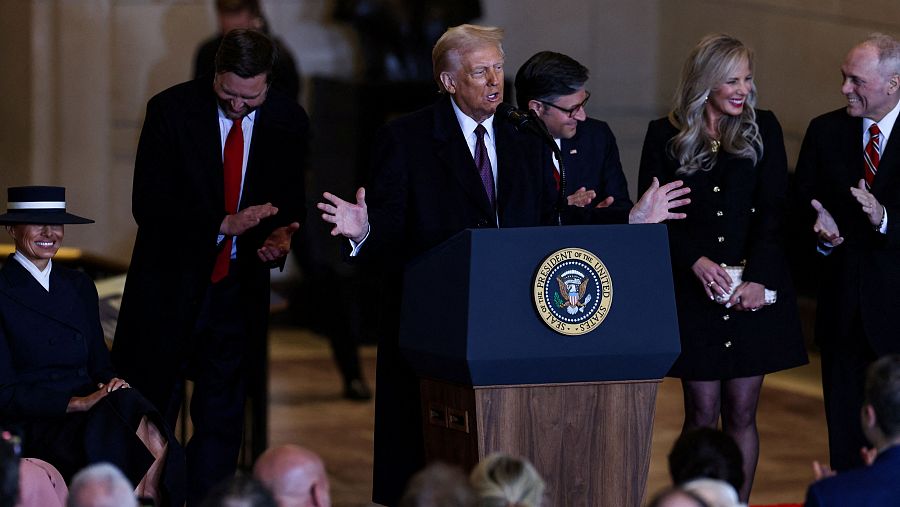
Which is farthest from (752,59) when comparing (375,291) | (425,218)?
(375,291)

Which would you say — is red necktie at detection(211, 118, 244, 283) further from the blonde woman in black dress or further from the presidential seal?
the presidential seal

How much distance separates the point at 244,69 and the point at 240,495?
2200 mm

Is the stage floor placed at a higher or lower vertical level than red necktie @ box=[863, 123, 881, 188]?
lower

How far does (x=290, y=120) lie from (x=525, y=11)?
5.27m

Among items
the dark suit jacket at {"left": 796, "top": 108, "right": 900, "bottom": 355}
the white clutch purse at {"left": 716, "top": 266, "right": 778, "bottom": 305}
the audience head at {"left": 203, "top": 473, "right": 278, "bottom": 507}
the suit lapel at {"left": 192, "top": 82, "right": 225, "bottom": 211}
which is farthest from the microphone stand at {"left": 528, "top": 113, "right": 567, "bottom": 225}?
the audience head at {"left": 203, "top": 473, "right": 278, "bottom": 507}

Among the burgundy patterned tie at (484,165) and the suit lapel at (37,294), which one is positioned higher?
the burgundy patterned tie at (484,165)

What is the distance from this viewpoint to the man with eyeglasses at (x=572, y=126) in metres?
4.80

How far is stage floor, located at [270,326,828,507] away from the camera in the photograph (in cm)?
628

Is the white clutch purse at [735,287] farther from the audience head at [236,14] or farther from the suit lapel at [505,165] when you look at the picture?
the audience head at [236,14]

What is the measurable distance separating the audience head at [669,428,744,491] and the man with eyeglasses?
1.52 metres

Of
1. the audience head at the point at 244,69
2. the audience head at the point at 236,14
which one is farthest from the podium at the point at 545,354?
the audience head at the point at 236,14

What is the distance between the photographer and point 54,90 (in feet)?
30.6

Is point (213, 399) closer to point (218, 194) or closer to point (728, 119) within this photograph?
point (218, 194)

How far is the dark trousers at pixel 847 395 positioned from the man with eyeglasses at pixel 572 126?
797mm
